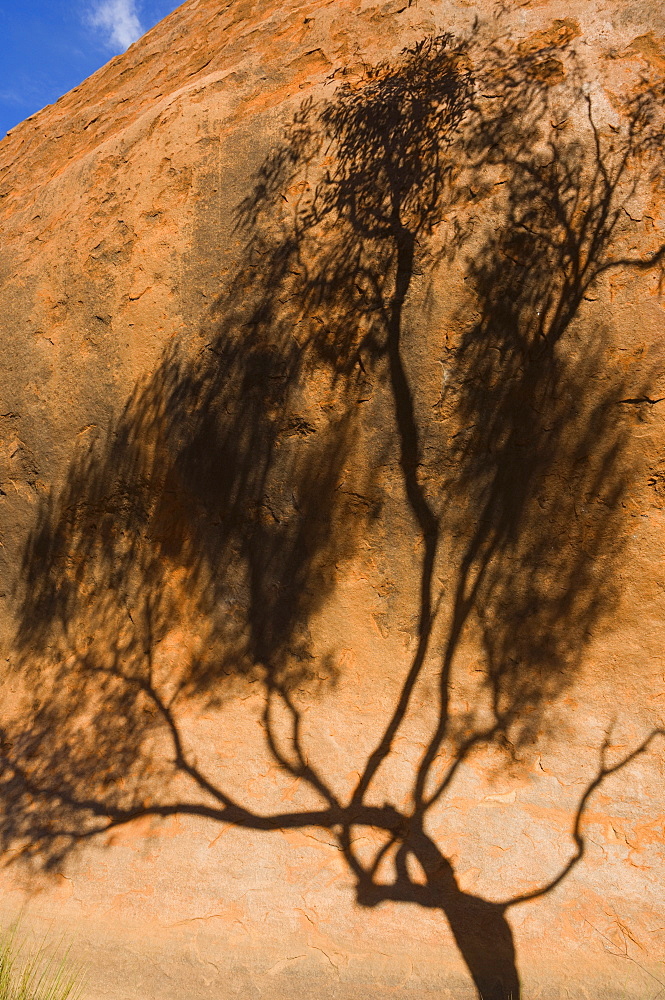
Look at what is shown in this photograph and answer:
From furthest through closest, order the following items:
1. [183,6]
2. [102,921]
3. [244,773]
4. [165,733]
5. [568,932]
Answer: [183,6], [165,733], [244,773], [102,921], [568,932]

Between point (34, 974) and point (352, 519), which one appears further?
point (352, 519)

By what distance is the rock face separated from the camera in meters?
3.89

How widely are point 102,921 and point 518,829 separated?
98.8 inches

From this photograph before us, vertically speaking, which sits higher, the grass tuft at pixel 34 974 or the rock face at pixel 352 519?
the rock face at pixel 352 519

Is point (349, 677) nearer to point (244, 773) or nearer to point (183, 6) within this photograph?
point (244, 773)

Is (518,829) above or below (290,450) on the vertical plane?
below

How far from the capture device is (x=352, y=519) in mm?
5195

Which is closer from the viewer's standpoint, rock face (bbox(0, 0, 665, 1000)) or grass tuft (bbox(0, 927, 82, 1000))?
grass tuft (bbox(0, 927, 82, 1000))

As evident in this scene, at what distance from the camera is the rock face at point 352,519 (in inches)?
153

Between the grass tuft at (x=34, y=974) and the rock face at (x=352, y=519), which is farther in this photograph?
the rock face at (x=352, y=519)

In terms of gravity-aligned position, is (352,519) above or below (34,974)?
above

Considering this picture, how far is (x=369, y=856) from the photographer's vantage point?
4047 millimetres

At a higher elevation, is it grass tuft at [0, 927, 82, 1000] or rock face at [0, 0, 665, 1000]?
rock face at [0, 0, 665, 1000]

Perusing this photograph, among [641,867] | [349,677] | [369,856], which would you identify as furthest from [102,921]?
[641,867]
